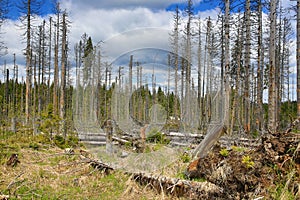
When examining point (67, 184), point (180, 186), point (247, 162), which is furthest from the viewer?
point (67, 184)

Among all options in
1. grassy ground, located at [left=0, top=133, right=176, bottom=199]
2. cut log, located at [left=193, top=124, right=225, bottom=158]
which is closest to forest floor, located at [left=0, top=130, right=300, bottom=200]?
grassy ground, located at [left=0, top=133, right=176, bottom=199]

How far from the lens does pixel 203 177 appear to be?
5.76 metres

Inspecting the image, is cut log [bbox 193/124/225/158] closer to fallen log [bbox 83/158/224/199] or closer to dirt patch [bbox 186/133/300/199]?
dirt patch [bbox 186/133/300/199]

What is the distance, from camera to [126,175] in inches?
256

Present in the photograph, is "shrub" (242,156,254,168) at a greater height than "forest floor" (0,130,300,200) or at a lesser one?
greater

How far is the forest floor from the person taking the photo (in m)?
4.72

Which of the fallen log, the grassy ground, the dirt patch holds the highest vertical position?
the dirt patch

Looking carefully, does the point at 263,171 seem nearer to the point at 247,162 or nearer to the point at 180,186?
the point at 247,162

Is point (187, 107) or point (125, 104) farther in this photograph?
point (187, 107)

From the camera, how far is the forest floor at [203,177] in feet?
15.5

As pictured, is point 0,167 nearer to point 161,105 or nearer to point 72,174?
point 72,174

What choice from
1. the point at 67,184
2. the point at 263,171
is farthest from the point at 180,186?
the point at 67,184

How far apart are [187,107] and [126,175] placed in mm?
1993

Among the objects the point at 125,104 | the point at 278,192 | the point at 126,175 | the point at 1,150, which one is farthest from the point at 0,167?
the point at 278,192
